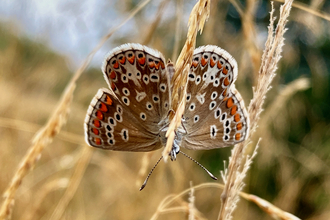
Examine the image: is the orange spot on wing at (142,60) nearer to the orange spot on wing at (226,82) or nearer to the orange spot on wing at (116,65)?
the orange spot on wing at (116,65)

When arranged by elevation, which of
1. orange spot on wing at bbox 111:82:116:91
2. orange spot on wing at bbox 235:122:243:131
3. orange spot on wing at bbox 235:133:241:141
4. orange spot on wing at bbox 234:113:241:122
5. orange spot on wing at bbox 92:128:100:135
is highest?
orange spot on wing at bbox 111:82:116:91

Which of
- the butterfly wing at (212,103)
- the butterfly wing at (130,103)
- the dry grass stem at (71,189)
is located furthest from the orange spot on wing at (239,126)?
the dry grass stem at (71,189)

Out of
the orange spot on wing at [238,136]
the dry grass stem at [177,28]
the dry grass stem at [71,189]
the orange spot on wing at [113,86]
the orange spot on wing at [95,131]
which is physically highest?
the dry grass stem at [177,28]

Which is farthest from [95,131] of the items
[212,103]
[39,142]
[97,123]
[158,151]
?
[158,151]

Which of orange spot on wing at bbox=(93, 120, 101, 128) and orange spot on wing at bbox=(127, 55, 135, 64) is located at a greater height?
orange spot on wing at bbox=(127, 55, 135, 64)

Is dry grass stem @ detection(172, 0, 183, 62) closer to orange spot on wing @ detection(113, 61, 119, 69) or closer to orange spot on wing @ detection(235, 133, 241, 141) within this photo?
orange spot on wing @ detection(113, 61, 119, 69)

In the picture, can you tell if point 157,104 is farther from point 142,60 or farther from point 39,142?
point 39,142

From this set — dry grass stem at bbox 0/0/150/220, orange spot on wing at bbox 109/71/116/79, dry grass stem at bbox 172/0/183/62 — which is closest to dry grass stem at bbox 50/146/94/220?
dry grass stem at bbox 0/0/150/220
